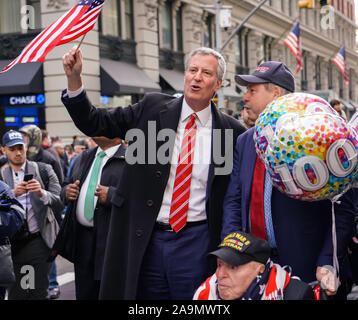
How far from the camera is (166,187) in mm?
3373

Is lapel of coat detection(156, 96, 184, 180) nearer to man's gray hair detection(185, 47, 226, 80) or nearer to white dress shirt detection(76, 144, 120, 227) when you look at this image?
man's gray hair detection(185, 47, 226, 80)

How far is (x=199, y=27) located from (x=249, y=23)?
710 centimetres

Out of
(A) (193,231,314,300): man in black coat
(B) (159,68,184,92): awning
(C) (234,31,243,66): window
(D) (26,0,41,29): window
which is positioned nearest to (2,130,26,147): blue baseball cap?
(A) (193,231,314,300): man in black coat

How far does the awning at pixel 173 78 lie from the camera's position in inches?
872

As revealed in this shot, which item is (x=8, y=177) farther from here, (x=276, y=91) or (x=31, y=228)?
(x=276, y=91)

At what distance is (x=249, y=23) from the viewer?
31.5m

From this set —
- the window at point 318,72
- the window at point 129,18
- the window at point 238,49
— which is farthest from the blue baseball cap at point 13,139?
the window at point 318,72

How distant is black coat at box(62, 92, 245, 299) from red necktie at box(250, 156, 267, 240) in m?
A: 0.33

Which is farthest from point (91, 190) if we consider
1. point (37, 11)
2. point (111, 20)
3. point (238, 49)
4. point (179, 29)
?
point (238, 49)

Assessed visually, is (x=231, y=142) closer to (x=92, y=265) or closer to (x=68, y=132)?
(x=92, y=265)

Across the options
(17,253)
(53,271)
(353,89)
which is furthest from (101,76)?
(353,89)

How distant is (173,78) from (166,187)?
19.7 m

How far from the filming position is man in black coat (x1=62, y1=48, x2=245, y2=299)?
10.8 feet

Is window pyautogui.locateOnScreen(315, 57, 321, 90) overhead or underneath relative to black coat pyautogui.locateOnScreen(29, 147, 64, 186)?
overhead
